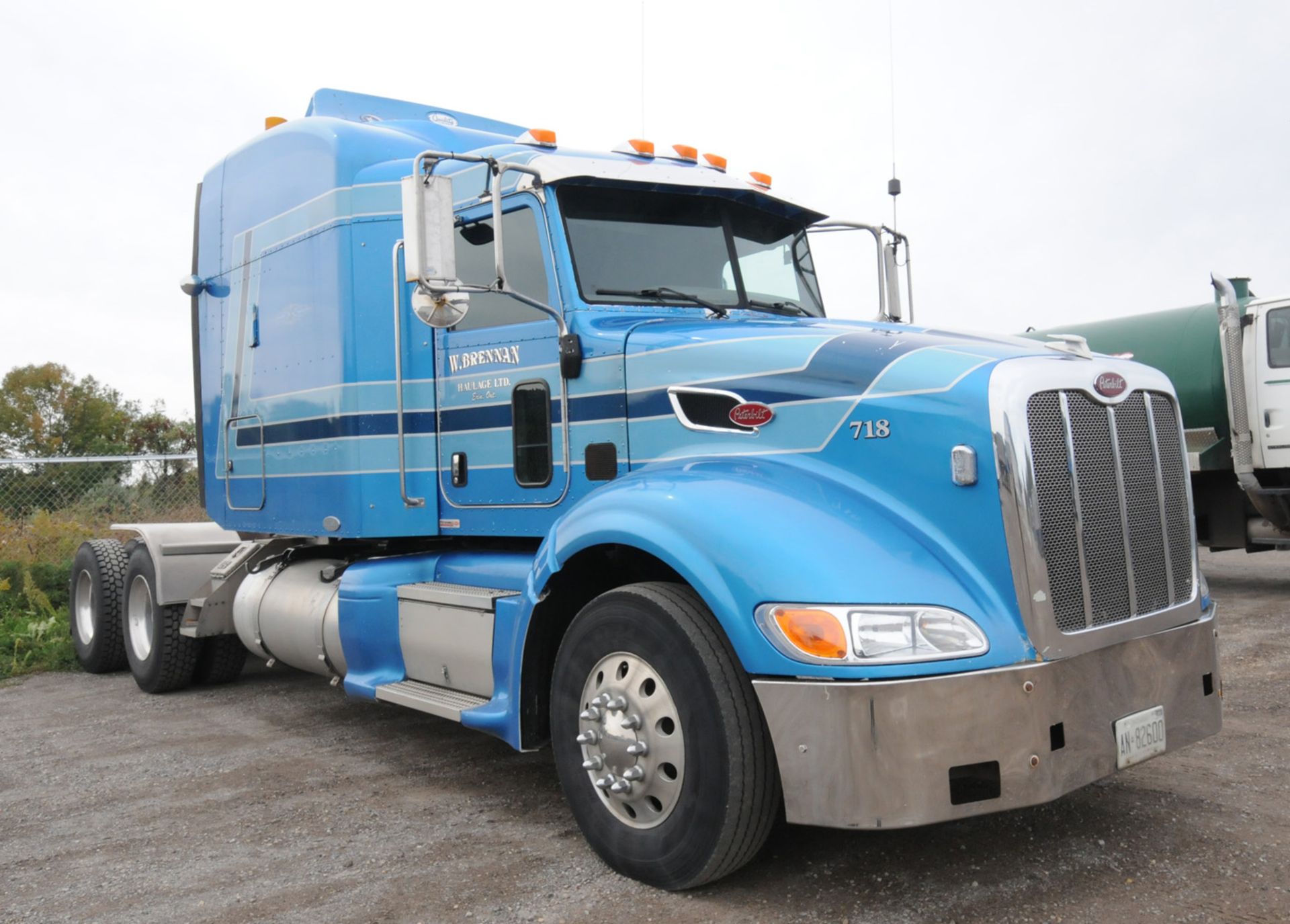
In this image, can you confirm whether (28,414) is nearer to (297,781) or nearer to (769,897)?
(297,781)

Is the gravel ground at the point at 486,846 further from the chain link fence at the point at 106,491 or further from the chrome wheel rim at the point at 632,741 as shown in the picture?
the chain link fence at the point at 106,491

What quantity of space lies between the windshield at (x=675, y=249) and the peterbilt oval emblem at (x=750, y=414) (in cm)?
104

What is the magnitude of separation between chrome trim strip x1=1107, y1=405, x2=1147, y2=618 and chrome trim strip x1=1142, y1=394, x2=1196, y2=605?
242mm

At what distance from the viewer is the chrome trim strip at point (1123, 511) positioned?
393 cm

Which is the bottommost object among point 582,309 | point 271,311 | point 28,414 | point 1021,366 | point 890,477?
point 890,477

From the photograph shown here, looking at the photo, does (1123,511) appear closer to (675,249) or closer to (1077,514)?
(1077,514)

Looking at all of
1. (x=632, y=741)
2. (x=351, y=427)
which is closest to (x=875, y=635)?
(x=632, y=741)

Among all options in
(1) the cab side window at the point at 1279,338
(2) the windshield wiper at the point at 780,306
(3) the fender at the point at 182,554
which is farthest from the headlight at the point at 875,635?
(1) the cab side window at the point at 1279,338

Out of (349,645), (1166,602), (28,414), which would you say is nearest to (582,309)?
(349,645)

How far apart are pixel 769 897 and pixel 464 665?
192cm

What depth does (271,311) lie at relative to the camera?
6840 mm

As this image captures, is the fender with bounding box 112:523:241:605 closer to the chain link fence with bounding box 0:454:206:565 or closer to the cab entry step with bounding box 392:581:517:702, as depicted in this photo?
the cab entry step with bounding box 392:581:517:702

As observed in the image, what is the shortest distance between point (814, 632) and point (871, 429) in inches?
32.7

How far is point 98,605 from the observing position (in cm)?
868
